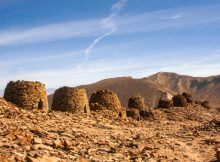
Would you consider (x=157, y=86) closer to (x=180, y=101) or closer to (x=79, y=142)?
(x=180, y=101)

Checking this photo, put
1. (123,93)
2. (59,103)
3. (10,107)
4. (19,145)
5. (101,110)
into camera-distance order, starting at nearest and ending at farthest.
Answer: (19,145), (10,107), (59,103), (101,110), (123,93)

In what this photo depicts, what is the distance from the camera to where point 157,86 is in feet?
439

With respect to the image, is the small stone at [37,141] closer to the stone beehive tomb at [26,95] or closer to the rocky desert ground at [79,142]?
the rocky desert ground at [79,142]

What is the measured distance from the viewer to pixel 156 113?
31516mm

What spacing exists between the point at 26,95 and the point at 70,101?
9.39ft

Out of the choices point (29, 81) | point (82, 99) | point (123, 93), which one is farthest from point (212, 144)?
point (123, 93)

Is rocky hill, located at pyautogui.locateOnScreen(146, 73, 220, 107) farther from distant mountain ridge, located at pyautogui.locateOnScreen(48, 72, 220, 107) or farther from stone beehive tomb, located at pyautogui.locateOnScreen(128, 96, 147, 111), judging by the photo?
stone beehive tomb, located at pyautogui.locateOnScreen(128, 96, 147, 111)

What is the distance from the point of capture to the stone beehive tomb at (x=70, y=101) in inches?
792

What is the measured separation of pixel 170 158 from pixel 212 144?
5.12 meters

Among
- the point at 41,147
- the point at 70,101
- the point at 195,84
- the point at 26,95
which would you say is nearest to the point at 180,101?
the point at 70,101

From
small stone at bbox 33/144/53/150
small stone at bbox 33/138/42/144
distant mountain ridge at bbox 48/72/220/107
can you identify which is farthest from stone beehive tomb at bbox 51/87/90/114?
distant mountain ridge at bbox 48/72/220/107

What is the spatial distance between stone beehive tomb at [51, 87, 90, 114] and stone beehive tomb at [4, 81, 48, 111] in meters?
1.92

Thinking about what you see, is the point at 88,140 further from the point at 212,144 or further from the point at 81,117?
the point at 212,144

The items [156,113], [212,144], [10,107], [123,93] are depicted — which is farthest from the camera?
[123,93]
